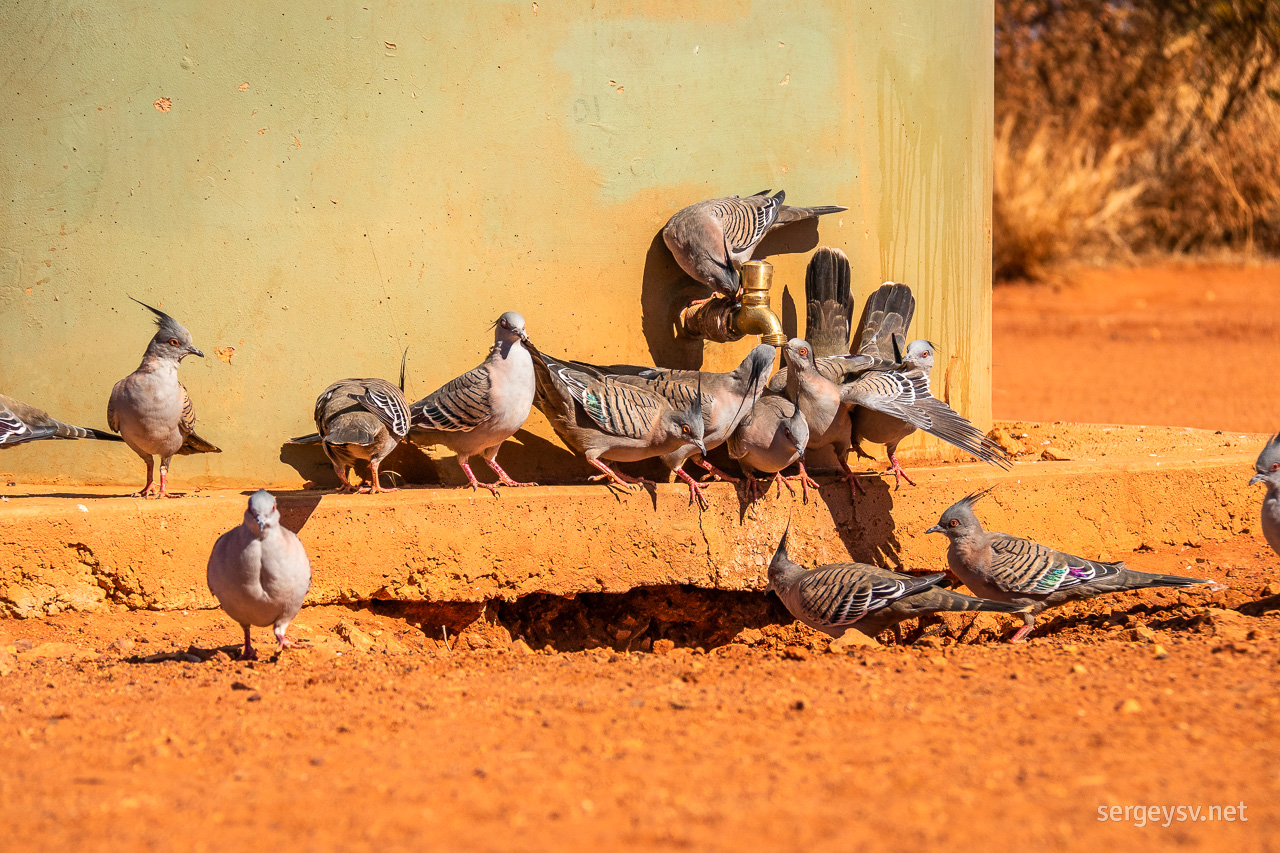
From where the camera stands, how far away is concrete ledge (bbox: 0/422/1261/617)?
4.77m

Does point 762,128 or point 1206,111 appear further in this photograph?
point 1206,111

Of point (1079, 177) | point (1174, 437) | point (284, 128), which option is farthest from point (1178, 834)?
point (1079, 177)

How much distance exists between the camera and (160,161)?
5133mm

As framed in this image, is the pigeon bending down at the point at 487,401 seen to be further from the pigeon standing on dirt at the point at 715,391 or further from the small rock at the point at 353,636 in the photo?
the small rock at the point at 353,636

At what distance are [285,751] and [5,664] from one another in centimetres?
158

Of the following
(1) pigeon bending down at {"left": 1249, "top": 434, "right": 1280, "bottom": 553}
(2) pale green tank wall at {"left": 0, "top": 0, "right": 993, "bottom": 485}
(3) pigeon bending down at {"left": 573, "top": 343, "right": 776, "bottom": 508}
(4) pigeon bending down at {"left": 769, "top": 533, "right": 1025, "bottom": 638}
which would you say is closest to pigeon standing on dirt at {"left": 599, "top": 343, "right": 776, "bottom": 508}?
(3) pigeon bending down at {"left": 573, "top": 343, "right": 776, "bottom": 508}

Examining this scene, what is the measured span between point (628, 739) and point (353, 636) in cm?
194

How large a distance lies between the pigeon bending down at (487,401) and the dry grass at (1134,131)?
1347 cm

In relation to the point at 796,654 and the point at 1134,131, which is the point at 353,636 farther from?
the point at 1134,131

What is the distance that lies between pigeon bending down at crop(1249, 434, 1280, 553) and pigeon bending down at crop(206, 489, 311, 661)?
161 inches

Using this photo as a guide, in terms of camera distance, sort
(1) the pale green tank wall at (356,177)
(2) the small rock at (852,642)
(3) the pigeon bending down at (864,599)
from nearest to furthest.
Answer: (2) the small rock at (852,642)
(3) the pigeon bending down at (864,599)
(1) the pale green tank wall at (356,177)

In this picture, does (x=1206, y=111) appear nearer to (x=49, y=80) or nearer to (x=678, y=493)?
(x=678, y=493)

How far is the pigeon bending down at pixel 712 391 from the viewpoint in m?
5.38

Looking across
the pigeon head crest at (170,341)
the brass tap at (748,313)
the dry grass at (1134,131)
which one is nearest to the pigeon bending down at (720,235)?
the brass tap at (748,313)
